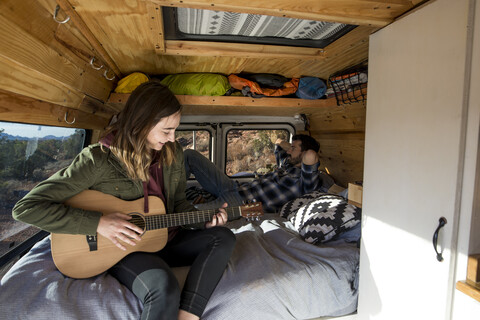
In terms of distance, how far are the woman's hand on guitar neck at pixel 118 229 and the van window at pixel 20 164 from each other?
0.81 metres

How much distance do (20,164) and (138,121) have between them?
1027 mm

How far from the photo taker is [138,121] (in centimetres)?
158

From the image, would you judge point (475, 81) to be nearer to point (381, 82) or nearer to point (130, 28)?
point (381, 82)

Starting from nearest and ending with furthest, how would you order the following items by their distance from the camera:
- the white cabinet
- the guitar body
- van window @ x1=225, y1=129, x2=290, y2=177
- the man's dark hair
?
1. the white cabinet
2. the guitar body
3. the man's dark hair
4. van window @ x1=225, y1=129, x2=290, y2=177

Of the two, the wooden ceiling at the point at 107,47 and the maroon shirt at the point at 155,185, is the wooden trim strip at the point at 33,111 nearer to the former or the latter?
the wooden ceiling at the point at 107,47

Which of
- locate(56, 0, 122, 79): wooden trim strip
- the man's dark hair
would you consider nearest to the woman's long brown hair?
locate(56, 0, 122, 79): wooden trim strip

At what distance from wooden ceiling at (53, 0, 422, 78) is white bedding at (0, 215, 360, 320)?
4.34ft

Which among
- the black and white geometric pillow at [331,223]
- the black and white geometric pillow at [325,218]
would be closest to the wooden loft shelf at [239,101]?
the black and white geometric pillow at [325,218]

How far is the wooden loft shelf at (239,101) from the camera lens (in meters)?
2.72

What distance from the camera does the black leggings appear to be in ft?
4.49

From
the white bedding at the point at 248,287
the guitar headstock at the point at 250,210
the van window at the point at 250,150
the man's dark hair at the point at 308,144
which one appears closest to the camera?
the white bedding at the point at 248,287

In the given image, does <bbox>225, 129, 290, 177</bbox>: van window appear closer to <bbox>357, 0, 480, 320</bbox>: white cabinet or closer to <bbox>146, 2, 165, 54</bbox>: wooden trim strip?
<bbox>146, 2, 165, 54</bbox>: wooden trim strip

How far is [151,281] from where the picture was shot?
1415 millimetres

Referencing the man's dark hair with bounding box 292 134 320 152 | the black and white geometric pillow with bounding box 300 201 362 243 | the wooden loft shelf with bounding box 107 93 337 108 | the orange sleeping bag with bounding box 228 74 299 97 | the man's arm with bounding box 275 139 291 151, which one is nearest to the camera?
the black and white geometric pillow with bounding box 300 201 362 243
